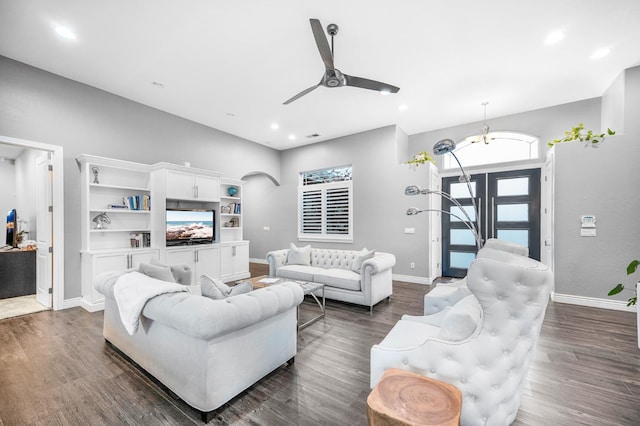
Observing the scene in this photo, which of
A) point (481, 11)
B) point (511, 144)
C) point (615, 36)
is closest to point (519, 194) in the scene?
point (511, 144)

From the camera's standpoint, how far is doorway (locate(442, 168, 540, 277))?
5137 mm

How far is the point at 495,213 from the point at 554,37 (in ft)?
10.7

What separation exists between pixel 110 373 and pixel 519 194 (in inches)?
267

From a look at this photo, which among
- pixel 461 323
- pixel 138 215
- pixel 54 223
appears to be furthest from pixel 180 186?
pixel 461 323

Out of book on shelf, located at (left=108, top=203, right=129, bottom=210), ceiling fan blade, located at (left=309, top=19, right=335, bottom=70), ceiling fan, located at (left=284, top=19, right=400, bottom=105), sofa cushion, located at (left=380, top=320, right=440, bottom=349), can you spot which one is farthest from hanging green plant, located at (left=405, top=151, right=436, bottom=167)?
book on shelf, located at (left=108, top=203, right=129, bottom=210)

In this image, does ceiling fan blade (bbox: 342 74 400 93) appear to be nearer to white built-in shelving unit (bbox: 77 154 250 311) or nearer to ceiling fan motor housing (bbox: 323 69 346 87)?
Answer: ceiling fan motor housing (bbox: 323 69 346 87)

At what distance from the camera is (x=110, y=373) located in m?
2.30

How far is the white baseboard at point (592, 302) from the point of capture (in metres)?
3.80

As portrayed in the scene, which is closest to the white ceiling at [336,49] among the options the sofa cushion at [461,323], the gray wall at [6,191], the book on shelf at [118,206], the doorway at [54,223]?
the doorway at [54,223]

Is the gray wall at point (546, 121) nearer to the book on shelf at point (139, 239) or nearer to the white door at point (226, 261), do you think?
the white door at point (226, 261)

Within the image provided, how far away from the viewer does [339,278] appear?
13.2 feet

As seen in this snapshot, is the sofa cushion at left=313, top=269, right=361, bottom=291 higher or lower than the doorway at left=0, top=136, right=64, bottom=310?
lower

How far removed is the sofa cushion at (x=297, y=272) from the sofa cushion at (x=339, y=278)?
114 millimetres

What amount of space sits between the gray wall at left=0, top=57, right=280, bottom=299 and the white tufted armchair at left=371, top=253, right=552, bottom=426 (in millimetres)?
5162
